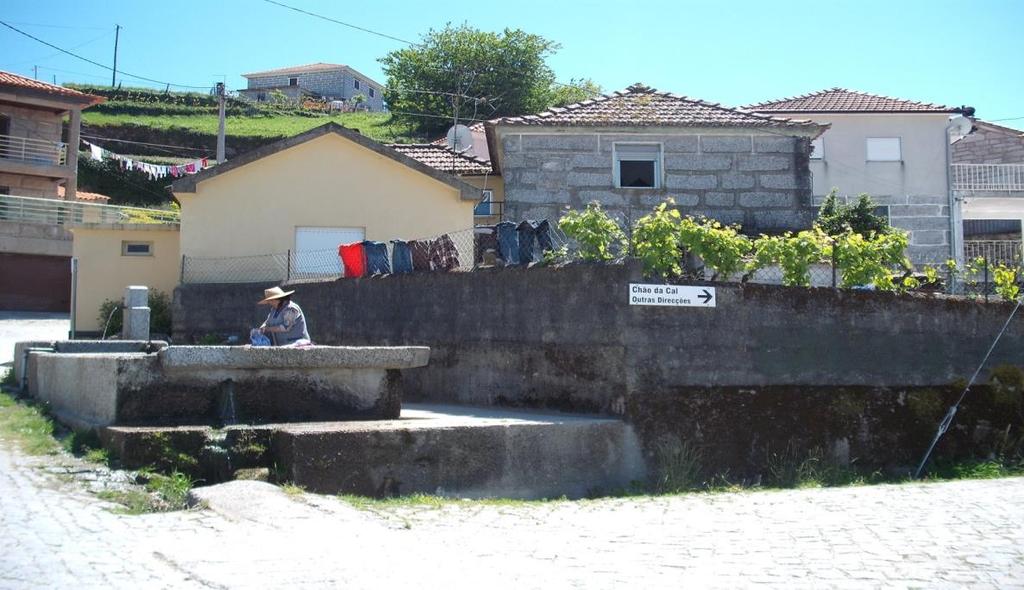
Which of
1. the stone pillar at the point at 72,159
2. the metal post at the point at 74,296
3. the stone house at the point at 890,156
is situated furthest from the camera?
A: the stone pillar at the point at 72,159

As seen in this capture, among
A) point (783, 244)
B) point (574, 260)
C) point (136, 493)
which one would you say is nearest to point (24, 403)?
point (136, 493)

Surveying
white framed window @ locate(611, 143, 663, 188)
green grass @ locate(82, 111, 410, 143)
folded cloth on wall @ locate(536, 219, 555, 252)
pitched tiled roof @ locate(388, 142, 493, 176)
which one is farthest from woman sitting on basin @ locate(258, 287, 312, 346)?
green grass @ locate(82, 111, 410, 143)

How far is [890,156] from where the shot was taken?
2703cm

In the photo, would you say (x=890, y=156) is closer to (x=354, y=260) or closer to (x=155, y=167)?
(x=354, y=260)

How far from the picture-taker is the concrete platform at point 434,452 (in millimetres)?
7449

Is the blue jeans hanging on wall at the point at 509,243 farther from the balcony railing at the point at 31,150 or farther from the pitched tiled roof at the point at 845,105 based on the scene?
the balcony railing at the point at 31,150

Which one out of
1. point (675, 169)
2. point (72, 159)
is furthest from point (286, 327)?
point (72, 159)

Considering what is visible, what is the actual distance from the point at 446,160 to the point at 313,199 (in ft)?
17.3

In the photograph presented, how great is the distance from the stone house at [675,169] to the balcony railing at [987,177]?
11.2m

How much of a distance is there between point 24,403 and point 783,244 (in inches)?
364

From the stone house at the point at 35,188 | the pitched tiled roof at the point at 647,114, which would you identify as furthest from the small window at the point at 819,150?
the stone house at the point at 35,188

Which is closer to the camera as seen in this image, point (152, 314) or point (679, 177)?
point (152, 314)

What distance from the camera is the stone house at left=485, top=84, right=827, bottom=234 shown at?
18.3 meters

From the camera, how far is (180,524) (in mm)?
6012
